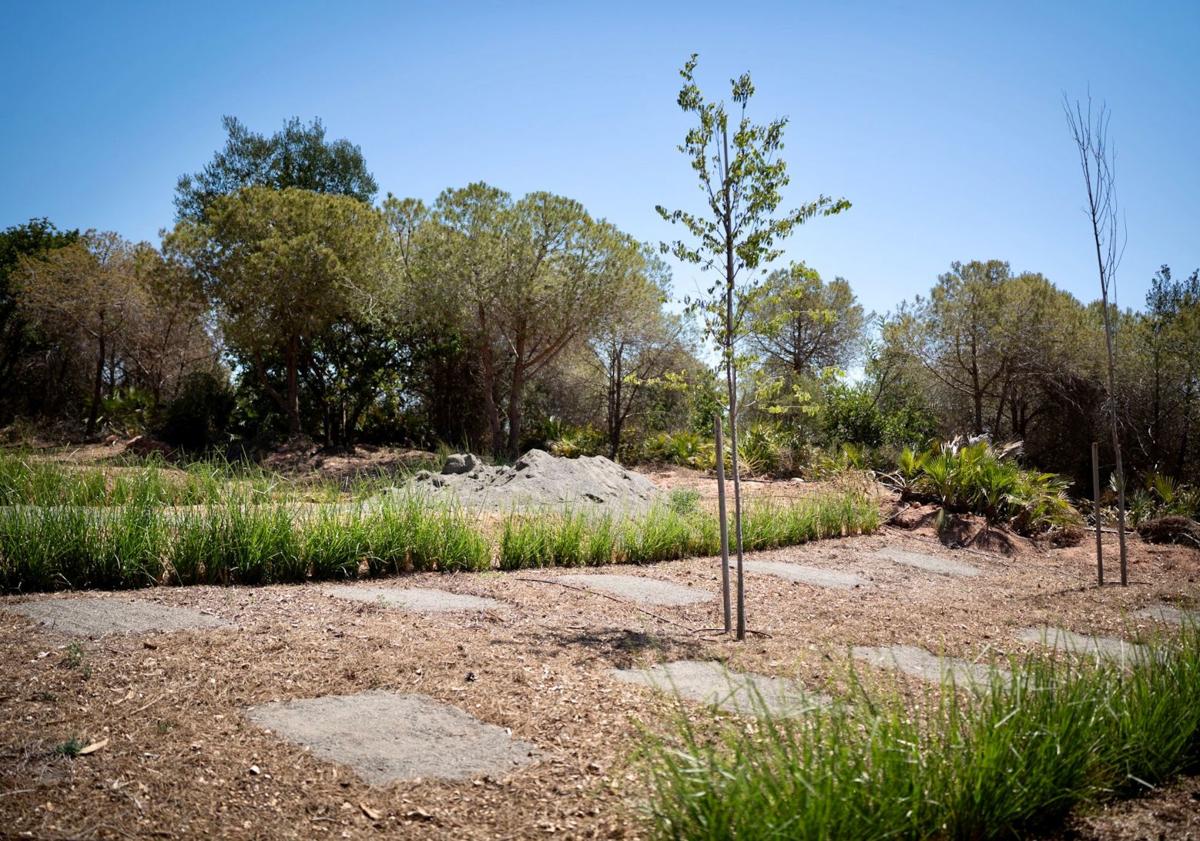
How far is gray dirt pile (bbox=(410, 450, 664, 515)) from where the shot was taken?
9.16 metres

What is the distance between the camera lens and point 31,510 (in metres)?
4.56

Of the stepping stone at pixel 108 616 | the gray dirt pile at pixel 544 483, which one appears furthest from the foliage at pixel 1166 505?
the stepping stone at pixel 108 616

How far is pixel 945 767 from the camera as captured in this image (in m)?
1.96

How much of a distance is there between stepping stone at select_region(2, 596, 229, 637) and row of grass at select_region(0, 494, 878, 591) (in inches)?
19.5

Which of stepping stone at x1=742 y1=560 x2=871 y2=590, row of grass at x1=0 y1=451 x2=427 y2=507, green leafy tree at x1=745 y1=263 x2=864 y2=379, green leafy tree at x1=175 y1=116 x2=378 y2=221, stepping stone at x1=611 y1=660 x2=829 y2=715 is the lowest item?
stepping stone at x1=742 y1=560 x2=871 y2=590

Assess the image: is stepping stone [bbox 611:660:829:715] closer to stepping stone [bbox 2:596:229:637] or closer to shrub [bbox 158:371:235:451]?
stepping stone [bbox 2:596:229:637]

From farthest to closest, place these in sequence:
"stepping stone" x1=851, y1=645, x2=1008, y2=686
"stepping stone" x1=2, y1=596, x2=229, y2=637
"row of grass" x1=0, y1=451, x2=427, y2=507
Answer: "row of grass" x1=0, y1=451, x2=427, y2=507
"stepping stone" x1=2, y1=596, x2=229, y2=637
"stepping stone" x1=851, y1=645, x2=1008, y2=686

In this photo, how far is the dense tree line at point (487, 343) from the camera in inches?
655

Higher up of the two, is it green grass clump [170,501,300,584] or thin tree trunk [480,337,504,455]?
thin tree trunk [480,337,504,455]

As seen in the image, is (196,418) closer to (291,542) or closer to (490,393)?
(490,393)

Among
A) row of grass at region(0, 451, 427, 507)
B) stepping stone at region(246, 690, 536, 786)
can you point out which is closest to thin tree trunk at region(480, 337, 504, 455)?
row of grass at region(0, 451, 427, 507)

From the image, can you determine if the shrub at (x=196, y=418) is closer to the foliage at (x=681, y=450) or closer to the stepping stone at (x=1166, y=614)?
the foliage at (x=681, y=450)

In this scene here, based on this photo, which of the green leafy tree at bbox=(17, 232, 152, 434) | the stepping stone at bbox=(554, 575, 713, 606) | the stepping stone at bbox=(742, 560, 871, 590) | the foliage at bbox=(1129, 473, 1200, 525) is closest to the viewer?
the stepping stone at bbox=(554, 575, 713, 606)

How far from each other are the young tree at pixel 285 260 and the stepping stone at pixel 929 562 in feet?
41.9
